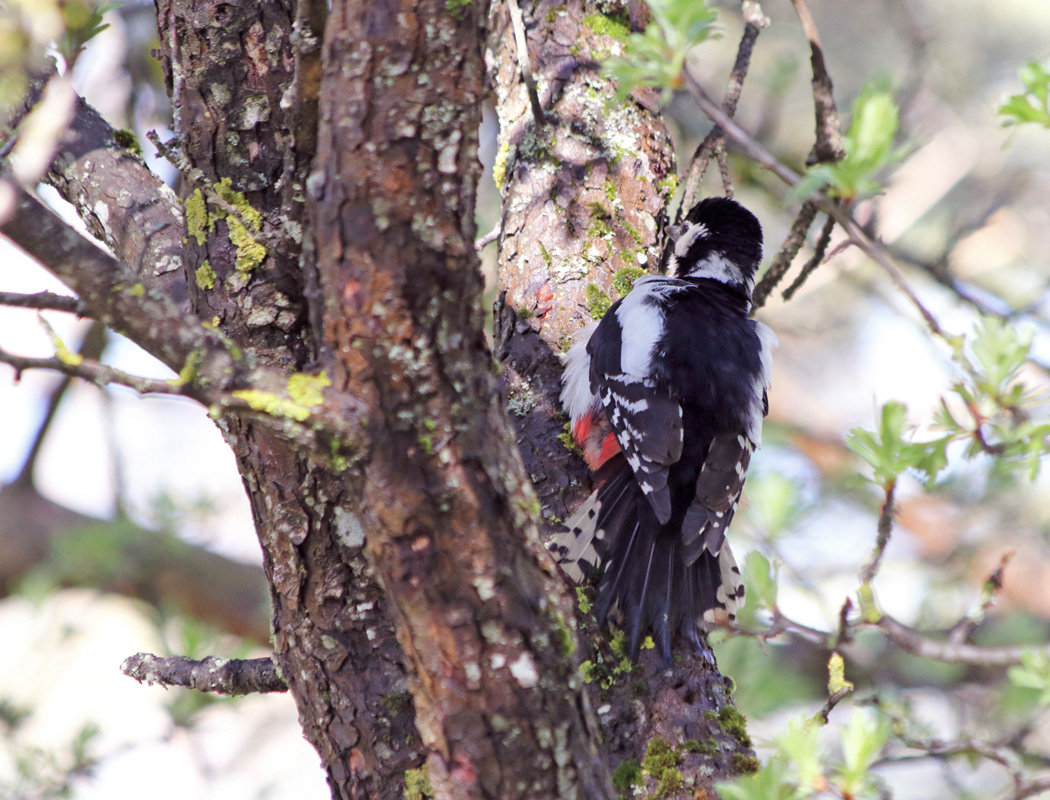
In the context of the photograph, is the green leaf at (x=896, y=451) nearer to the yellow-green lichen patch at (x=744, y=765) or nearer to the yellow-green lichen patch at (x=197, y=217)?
the yellow-green lichen patch at (x=744, y=765)

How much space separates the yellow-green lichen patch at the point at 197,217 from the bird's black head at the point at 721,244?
1.68 meters

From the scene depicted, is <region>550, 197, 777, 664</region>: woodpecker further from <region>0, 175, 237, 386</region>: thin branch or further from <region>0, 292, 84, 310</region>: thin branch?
<region>0, 292, 84, 310</region>: thin branch

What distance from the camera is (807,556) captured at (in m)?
4.70

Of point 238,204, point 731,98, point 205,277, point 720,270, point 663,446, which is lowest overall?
Answer: point 205,277

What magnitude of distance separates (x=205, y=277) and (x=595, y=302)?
102 centimetres

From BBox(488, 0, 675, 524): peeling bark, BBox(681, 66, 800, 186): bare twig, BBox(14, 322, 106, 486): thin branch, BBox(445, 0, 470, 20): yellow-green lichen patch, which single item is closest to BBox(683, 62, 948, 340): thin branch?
BBox(681, 66, 800, 186): bare twig

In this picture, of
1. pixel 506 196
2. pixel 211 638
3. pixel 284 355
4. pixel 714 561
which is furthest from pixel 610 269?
pixel 211 638

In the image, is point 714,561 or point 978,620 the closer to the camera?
point 978,620

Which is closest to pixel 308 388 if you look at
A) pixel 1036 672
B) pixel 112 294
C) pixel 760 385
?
pixel 112 294

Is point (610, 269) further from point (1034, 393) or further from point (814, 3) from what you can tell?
point (814, 3)

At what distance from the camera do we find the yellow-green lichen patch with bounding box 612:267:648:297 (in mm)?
2250

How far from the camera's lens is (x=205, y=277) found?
1467 mm

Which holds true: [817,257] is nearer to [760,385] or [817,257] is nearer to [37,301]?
[760,385]

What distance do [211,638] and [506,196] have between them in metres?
1.79
